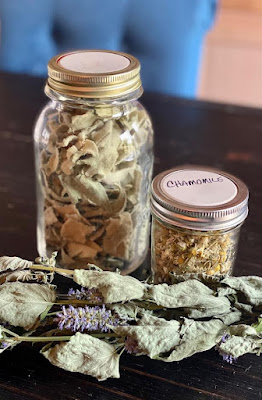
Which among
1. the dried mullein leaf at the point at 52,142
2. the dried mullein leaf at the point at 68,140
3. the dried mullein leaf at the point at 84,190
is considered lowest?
the dried mullein leaf at the point at 84,190

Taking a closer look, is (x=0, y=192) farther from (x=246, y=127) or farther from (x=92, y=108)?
(x=246, y=127)

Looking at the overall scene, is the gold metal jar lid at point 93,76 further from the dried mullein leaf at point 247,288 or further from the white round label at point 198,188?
the dried mullein leaf at point 247,288

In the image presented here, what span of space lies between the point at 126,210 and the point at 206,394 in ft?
0.71

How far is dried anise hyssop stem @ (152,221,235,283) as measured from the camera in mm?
538

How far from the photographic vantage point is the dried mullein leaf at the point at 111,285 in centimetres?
48

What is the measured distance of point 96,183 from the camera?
1.94 ft

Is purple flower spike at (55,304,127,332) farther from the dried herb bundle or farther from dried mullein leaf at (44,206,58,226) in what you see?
dried mullein leaf at (44,206,58,226)

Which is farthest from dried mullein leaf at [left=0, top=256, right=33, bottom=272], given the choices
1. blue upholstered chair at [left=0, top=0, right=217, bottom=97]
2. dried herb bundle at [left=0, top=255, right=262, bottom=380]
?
blue upholstered chair at [left=0, top=0, right=217, bottom=97]

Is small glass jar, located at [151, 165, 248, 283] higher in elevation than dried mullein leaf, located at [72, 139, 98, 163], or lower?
lower

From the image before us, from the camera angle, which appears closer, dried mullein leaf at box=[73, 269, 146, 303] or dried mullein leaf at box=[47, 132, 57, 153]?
dried mullein leaf at box=[73, 269, 146, 303]

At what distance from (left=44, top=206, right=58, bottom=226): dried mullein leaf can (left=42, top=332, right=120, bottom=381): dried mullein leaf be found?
187 millimetres

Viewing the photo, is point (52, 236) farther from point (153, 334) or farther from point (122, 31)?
point (122, 31)

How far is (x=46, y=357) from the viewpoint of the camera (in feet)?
1.55

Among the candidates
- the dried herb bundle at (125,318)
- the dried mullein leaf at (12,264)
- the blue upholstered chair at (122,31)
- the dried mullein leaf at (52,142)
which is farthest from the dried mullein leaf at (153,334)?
the blue upholstered chair at (122,31)
